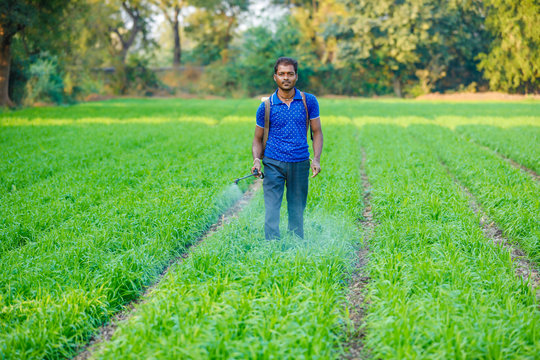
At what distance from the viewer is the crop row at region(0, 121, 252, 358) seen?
12.0 ft

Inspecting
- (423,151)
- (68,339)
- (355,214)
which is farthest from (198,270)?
(423,151)

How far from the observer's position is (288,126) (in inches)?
191

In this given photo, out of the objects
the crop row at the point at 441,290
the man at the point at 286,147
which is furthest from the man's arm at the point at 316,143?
the crop row at the point at 441,290

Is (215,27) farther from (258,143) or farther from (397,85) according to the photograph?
(258,143)

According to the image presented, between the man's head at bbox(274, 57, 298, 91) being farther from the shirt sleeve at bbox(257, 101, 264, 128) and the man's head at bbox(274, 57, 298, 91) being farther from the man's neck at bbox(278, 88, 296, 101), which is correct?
the shirt sleeve at bbox(257, 101, 264, 128)

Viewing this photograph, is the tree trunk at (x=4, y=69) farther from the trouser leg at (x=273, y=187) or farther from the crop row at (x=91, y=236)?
the trouser leg at (x=273, y=187)

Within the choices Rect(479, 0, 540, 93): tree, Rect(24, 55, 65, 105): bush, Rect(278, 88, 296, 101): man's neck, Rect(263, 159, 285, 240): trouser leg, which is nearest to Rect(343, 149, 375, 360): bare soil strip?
Rect(263, 159, 285, 240): trouser leg

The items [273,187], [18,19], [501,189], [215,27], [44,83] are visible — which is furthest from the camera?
[215,27]

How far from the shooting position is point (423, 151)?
40.9 ft

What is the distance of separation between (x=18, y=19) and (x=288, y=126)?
2192 centimetres

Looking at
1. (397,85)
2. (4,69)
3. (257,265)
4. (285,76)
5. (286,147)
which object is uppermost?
(397,85)

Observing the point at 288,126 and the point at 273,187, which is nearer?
the point at 288,126

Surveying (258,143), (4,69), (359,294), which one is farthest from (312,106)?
(4,69)

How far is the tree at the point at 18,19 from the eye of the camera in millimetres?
21344
